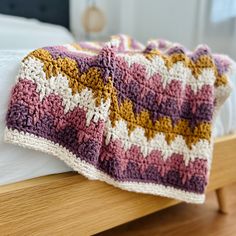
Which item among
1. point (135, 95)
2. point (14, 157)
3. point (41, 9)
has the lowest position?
point (14, 157)

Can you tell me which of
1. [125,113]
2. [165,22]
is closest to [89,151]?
[125,113]

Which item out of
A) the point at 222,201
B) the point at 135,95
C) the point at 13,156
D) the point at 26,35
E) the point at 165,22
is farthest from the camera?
the point at 165,22

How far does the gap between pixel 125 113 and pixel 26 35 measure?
3.61 ft

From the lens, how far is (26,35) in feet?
5.56

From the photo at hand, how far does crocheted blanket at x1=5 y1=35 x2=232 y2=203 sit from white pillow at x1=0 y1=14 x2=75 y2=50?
2.95ft

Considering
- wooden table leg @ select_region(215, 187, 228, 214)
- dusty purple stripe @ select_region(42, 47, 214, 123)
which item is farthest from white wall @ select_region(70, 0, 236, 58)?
dusty purple stripe @ select_region(42, 47, 214, 123)

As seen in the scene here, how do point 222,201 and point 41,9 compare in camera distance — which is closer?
point 222,201

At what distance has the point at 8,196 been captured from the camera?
2.35ft

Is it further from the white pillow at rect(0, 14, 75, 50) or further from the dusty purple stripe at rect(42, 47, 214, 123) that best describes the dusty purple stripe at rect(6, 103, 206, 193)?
the white pillow at rect(0, 14, 75, 50)

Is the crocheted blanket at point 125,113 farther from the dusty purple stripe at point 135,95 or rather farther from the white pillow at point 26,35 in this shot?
the white pillow at point 26,35

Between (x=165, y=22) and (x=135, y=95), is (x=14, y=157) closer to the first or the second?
(x=135, y=95)

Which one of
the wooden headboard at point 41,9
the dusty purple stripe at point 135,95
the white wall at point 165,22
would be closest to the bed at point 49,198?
the dusty purple stripe at point 135,95

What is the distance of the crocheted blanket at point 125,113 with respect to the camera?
705mm

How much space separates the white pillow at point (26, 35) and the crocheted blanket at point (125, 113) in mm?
898
